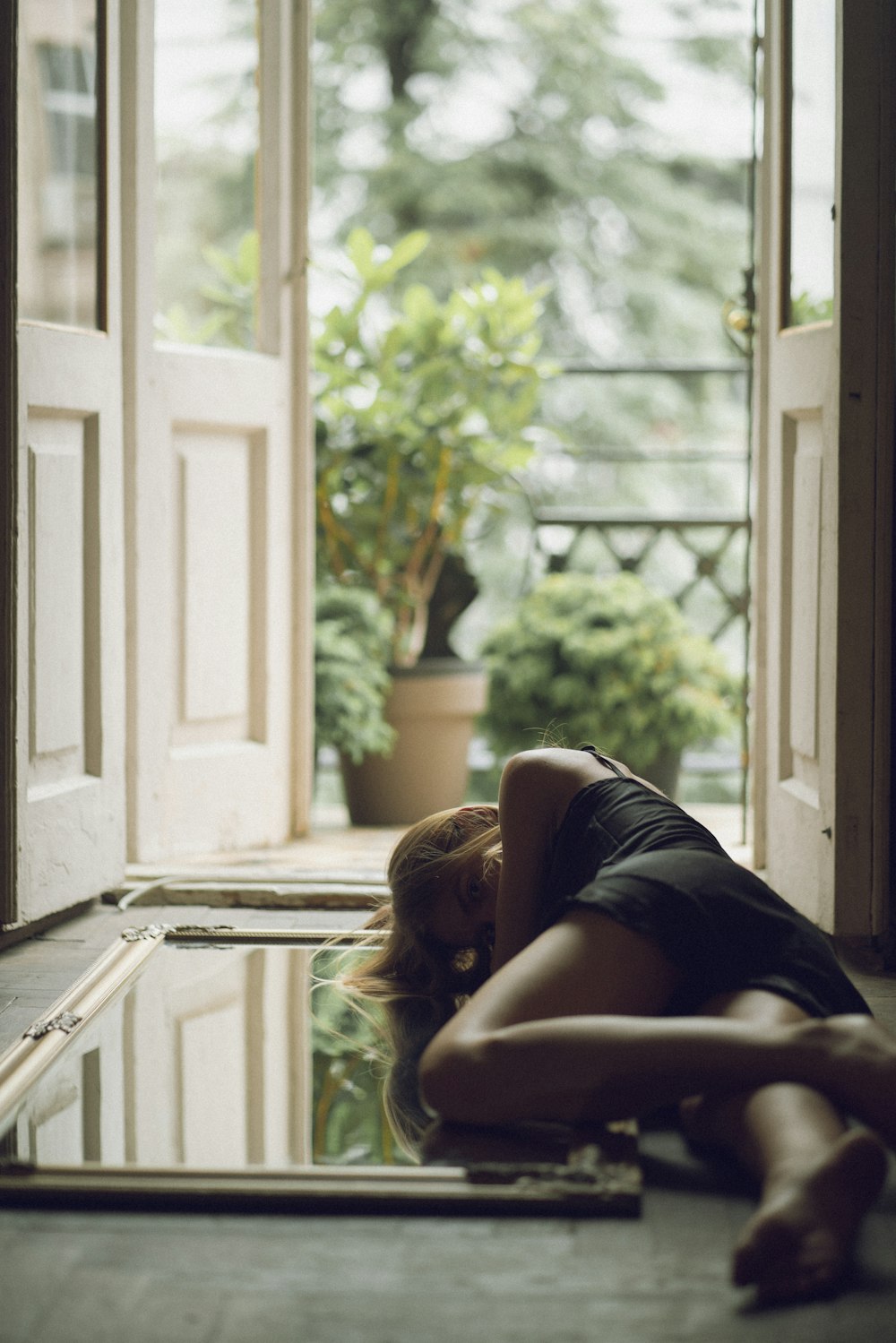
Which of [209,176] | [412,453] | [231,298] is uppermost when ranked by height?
[209,176]

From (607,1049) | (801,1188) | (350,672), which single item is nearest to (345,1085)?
(607,1049)

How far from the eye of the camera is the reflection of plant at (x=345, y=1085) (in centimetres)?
158

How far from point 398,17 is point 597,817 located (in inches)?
245

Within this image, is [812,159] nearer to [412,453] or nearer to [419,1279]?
[412,453]

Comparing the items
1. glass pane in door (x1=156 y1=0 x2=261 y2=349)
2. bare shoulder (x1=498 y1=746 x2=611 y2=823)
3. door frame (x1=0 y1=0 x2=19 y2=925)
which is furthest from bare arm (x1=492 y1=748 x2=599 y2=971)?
glass pane in door (x1=156 y1=0 x2=261 y2=349)

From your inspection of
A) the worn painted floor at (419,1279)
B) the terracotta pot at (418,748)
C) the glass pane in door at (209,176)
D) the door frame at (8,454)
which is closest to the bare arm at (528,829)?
the worn painted floor at (419,1279)

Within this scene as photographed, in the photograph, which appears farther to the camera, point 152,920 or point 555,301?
point 555,301

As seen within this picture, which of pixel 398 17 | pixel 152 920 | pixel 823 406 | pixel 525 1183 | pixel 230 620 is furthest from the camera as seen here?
pixel 398 17

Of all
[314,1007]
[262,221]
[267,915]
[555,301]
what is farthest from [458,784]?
[555,301]

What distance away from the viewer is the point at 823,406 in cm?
252

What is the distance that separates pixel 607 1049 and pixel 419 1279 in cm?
31

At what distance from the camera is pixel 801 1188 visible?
4.16 feet

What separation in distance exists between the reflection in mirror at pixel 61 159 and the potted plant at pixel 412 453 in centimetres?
101

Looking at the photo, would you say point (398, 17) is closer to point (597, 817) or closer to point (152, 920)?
point (152, 920)
